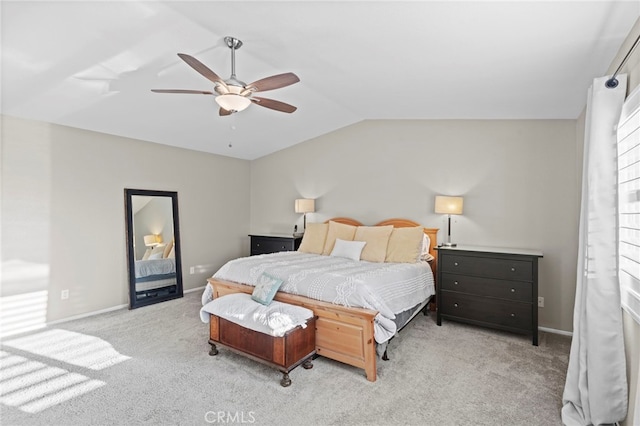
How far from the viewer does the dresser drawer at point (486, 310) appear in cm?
349

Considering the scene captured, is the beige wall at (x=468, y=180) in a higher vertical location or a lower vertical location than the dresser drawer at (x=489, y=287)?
higher

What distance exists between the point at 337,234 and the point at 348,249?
46 centimetres

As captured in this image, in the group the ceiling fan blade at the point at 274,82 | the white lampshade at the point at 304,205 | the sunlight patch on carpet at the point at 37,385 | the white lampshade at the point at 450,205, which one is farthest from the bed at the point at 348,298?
the ceiling fan blade at the point at 274,82

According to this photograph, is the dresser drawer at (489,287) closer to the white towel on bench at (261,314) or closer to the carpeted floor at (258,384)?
the carpeted floor at (258,384)

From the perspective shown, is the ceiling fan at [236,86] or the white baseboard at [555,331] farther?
the white baseboard at [555,331]

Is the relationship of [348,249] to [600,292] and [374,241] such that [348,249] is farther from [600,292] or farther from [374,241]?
[600,292]

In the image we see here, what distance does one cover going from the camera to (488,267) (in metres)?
3.67

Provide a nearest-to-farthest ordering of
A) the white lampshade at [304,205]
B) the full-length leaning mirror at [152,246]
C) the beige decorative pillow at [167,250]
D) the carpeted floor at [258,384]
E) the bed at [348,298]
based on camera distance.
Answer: the carpeted floor at [258,384], the bed at [348,298], the full-length leaning mirror at [152,246], the beige decorative pillow at [167,250], the white lampshade at [304,205]

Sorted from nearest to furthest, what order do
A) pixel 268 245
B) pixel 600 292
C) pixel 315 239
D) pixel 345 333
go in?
pixel 600 292 → pixel 345 333 → pixel 315 239 → pixel 268 245

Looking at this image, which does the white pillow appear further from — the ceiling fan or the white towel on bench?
the ceiling fan

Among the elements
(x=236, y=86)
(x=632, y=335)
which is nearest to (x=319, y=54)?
(x=236, y=86)

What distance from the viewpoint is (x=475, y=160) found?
431cm

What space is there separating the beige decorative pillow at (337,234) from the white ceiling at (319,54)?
1660mm

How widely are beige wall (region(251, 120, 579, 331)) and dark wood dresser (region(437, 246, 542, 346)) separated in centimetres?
38
